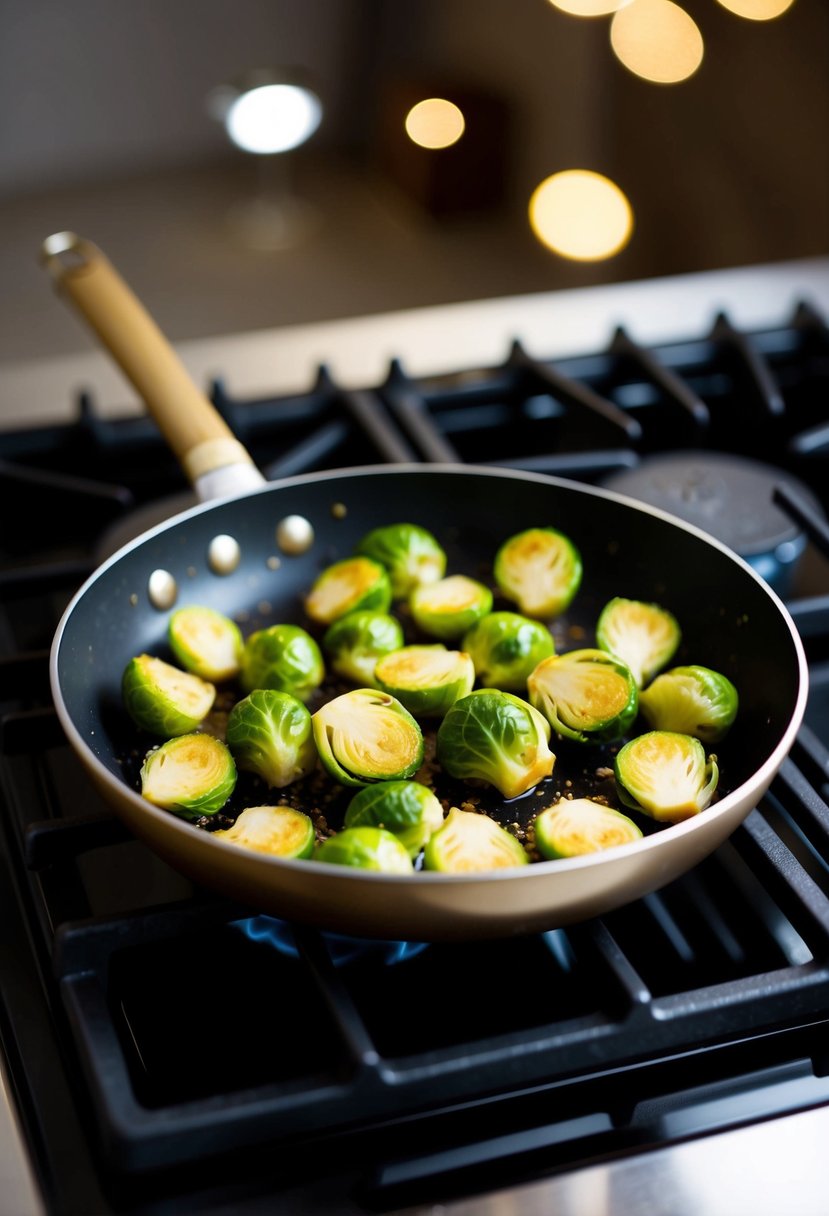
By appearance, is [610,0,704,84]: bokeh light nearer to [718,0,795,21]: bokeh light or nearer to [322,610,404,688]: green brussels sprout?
[718,0,795,21]: bokeh light

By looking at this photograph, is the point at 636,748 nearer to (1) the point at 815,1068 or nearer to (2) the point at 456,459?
(1) the point at 815,1068

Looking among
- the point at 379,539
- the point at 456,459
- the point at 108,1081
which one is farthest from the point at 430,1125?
the point at 456,459

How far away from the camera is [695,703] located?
1.09 meters

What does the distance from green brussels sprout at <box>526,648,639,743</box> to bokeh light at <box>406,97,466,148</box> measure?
5.06 ft

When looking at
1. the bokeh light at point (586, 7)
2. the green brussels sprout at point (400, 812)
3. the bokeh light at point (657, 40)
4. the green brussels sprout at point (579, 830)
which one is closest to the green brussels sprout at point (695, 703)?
the green brussels sprout at point (579, 830)

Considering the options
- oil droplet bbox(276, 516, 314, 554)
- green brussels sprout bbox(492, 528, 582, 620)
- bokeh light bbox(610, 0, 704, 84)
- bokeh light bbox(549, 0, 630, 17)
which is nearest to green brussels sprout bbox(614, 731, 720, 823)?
green brussels sprout bbox(492, 528, 582, 620)

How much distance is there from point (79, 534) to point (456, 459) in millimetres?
470

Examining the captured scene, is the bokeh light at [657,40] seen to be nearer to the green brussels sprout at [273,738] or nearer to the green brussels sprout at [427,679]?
the green brussels sprout at [427,679]

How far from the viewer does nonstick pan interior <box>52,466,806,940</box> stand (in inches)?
42.7

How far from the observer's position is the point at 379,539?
52.0 inches

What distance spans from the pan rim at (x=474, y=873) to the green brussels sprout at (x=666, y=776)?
0.02 metres

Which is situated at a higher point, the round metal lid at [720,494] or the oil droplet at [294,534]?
the oil droplet at [294,534]

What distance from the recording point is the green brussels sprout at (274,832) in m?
0.93

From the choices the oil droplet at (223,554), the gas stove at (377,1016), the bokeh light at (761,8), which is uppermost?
the bokeh light at (761,8)
